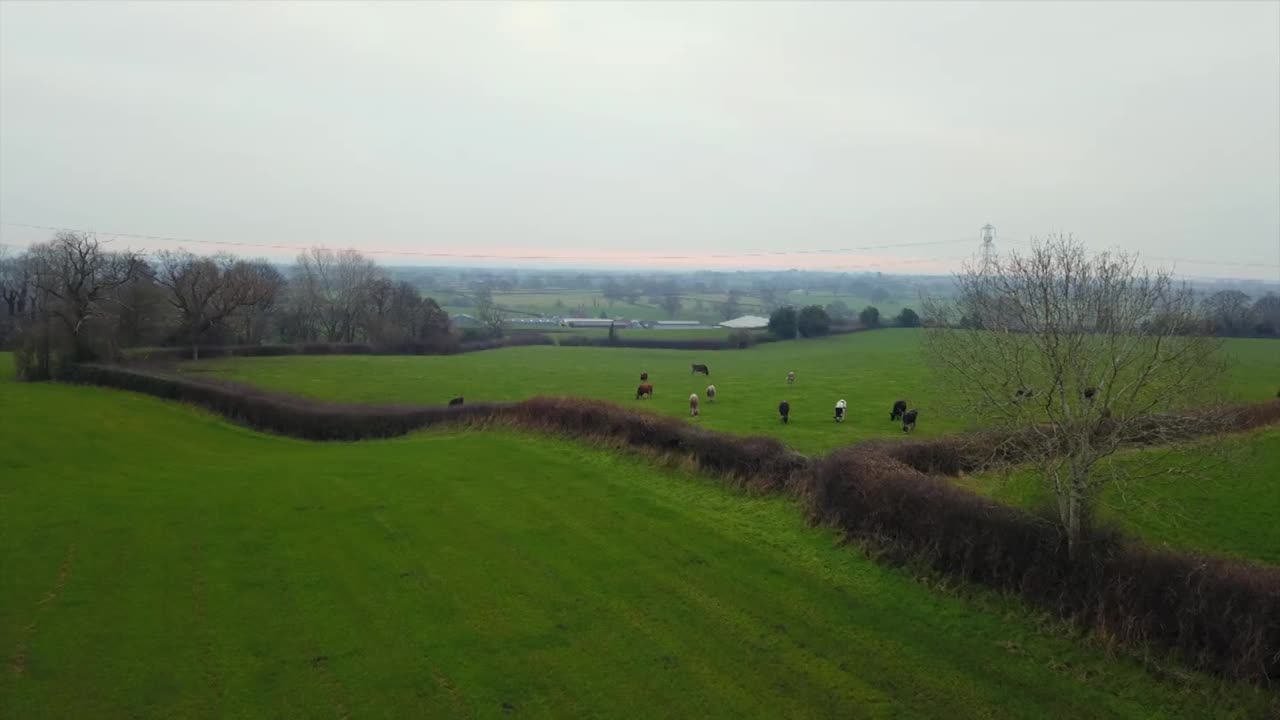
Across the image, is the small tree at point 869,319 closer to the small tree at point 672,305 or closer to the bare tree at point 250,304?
the small tree at point 672,305

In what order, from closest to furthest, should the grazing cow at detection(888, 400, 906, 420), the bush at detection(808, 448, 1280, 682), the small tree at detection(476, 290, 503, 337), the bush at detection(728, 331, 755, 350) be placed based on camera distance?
the bush at detection(808, 448, 1280, 682)
the grazing cow at detection(888, 400, 906, 420)
the bush at detection(728, 331, 755, 350)
the small tree at detection(476, 290, 503, 337)

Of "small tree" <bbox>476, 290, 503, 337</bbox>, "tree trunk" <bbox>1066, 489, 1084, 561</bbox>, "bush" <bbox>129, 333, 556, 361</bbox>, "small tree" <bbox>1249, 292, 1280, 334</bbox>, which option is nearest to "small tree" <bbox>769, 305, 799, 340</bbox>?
"bush" <bbox>129, 333, 556, 361</bbox>

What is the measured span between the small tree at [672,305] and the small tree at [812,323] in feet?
153

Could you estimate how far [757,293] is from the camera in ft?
583

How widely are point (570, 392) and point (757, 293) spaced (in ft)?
463

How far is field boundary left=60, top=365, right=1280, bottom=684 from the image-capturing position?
11.5m

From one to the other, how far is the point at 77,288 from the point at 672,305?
103396 millimetres

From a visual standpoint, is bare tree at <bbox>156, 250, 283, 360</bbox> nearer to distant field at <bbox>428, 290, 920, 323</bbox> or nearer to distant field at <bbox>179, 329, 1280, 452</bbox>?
distant field at <bbox>179, 329, 1280, 452</bbox>

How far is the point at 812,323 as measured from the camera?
86.1m

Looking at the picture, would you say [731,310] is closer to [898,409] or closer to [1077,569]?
[898,409]

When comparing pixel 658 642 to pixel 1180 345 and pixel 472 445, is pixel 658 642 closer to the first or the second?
pixel 1180 345

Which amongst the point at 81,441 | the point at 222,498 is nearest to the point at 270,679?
the point at 222,498

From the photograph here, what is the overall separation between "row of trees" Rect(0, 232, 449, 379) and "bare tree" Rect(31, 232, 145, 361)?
0.21 ft

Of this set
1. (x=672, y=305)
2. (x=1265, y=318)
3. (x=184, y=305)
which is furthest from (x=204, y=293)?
(x=1265, y=318)
